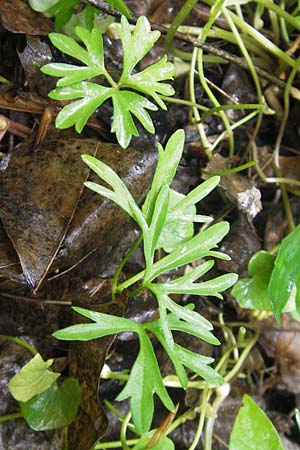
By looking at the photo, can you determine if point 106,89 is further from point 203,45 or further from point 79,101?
point 203,45

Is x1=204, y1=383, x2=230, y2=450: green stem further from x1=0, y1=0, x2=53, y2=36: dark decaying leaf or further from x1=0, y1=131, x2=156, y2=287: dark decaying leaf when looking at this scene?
x1=0, y1=0, x2=53, y2=36: dark decaying leaf

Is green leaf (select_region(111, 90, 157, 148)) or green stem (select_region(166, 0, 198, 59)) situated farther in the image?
green stem (select_region(166, 0, 198, 59))

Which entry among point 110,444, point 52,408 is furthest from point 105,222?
point 110,444

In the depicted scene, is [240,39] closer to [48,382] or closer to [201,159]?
[201,159]

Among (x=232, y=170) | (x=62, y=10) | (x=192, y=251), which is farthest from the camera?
(x=232, y=170)

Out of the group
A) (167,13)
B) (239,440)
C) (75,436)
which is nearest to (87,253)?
(75,436)

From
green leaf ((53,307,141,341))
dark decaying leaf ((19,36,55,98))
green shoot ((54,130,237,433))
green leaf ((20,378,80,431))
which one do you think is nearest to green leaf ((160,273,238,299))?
green shoot ((54,130,237,433))

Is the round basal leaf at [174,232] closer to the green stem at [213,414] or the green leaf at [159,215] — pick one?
the green leaf at [159,215]
